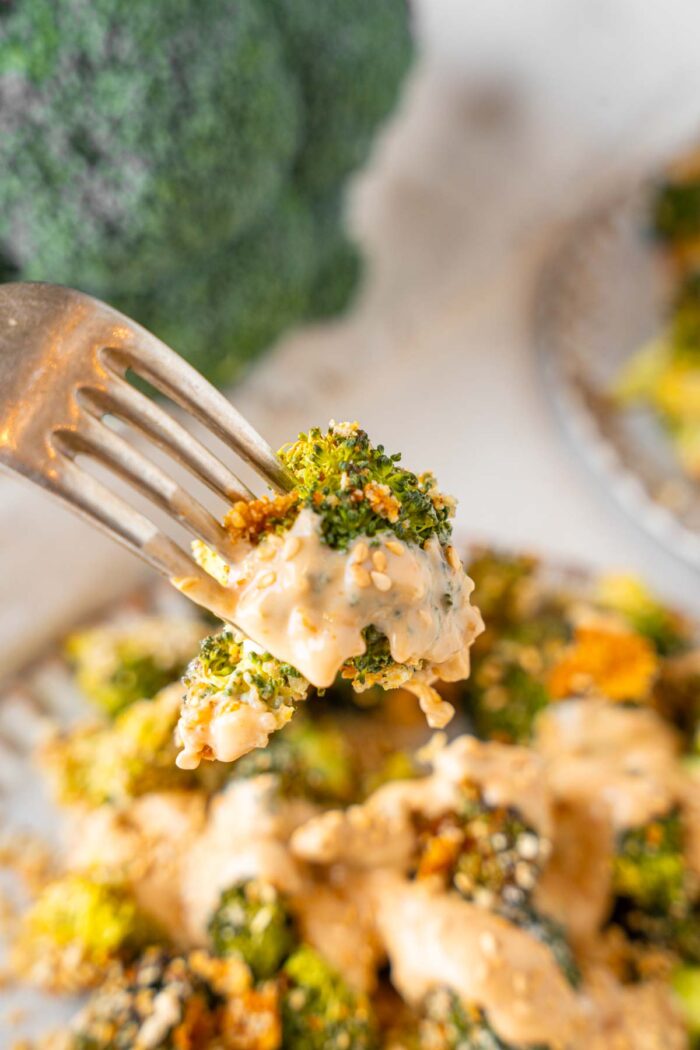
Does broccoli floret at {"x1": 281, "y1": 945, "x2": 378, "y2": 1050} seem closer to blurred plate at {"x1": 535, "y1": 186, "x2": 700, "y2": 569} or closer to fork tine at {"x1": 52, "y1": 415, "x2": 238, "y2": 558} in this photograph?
fork tine at {"x1": 52, "y1": 415, "x2": 238, "y2": 558}

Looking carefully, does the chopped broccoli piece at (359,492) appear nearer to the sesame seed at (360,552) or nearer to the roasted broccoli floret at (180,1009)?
the sesame seed at (360,552)

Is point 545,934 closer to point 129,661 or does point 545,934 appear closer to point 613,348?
point 129,661

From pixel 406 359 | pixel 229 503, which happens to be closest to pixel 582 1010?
pixel 229 503

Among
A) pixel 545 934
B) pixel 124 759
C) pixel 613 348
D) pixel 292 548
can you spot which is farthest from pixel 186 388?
pixel 613 348

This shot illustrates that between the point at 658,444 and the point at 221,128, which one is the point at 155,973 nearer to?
the point at 221,128

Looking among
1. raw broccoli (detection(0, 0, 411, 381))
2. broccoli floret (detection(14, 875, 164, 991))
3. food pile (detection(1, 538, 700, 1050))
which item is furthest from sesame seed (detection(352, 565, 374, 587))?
raw broccoli (detection(0, 0, 411, 381))

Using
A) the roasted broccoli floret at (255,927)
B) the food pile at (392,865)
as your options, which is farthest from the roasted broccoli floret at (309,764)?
the roasted broccoli floret at (255,927)
